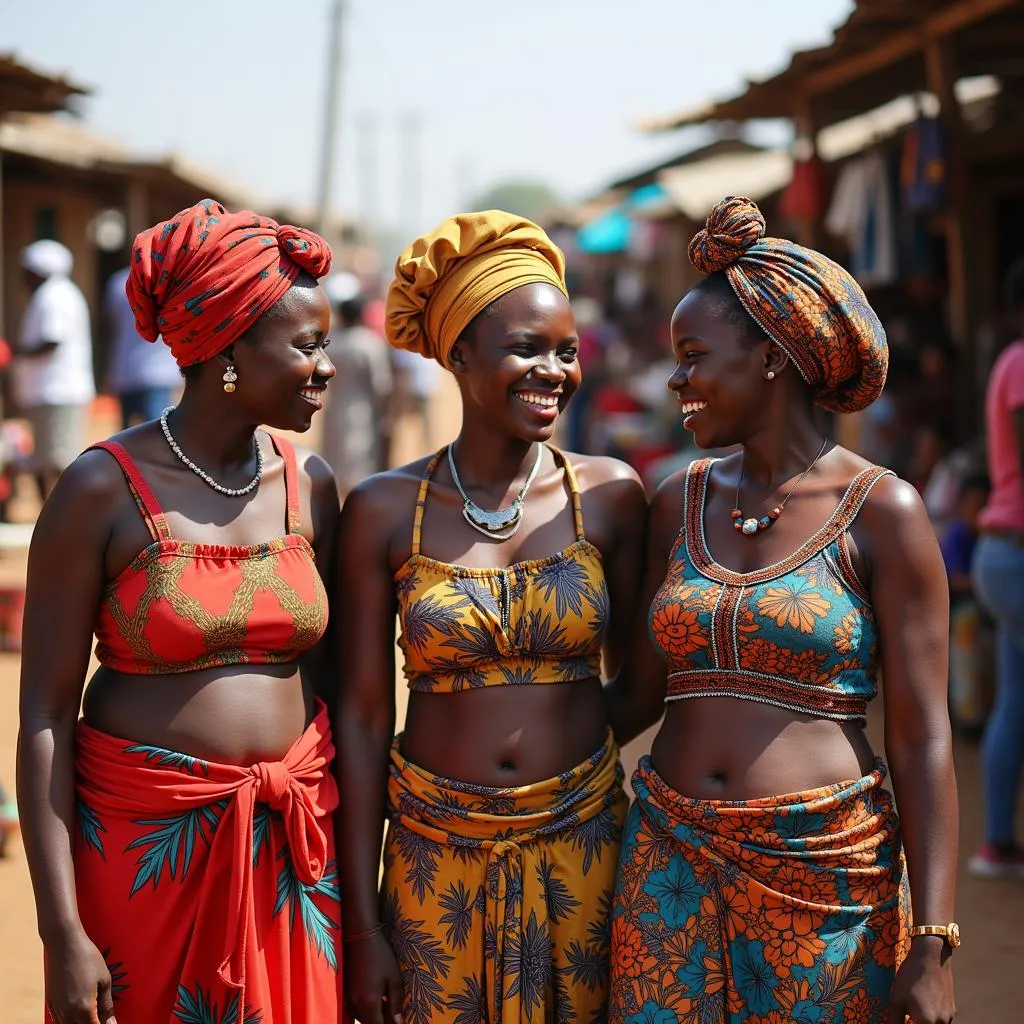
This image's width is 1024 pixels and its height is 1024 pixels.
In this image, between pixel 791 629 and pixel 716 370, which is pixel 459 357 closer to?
pixel 716 370

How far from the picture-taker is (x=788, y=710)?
265 centimetres

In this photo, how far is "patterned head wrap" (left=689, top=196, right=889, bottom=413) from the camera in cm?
266

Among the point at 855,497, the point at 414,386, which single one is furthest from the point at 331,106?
the point at 855,497

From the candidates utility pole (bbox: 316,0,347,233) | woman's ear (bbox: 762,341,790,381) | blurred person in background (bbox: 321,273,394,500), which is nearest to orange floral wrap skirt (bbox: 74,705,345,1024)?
woman's ear (bbox: 762,341,790,381)

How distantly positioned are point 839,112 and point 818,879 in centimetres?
946

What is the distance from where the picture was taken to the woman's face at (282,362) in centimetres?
277

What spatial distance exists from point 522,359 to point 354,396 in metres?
8.89

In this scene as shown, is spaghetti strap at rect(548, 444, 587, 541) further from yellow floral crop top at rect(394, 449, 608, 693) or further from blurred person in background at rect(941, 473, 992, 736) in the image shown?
blurred person in background at rect(941, 473, 992, 736)

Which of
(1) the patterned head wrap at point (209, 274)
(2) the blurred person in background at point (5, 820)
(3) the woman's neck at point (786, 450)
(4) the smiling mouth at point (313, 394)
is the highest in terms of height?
(1) the patterned head wrap at point (209, 274)

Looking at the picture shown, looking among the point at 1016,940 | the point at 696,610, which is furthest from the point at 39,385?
the point at 696,610

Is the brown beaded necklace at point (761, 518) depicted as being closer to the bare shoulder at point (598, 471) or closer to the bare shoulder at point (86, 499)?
the bare shoulder at point (598, 471)

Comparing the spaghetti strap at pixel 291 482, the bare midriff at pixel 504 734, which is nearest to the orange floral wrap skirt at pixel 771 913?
the bare midriff at pixel 504 734

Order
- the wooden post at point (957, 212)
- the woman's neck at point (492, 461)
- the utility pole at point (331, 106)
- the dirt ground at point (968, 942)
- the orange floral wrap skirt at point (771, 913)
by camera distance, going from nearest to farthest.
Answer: the orange floral wrap skirt at point (771, 913) < the woman's neck at point (492, 461) < the dirt ground at point (968, 942) < the wooden post at point (957, 212) < the utility pole at point (331, 106)

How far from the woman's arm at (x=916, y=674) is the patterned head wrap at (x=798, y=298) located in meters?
0.28
